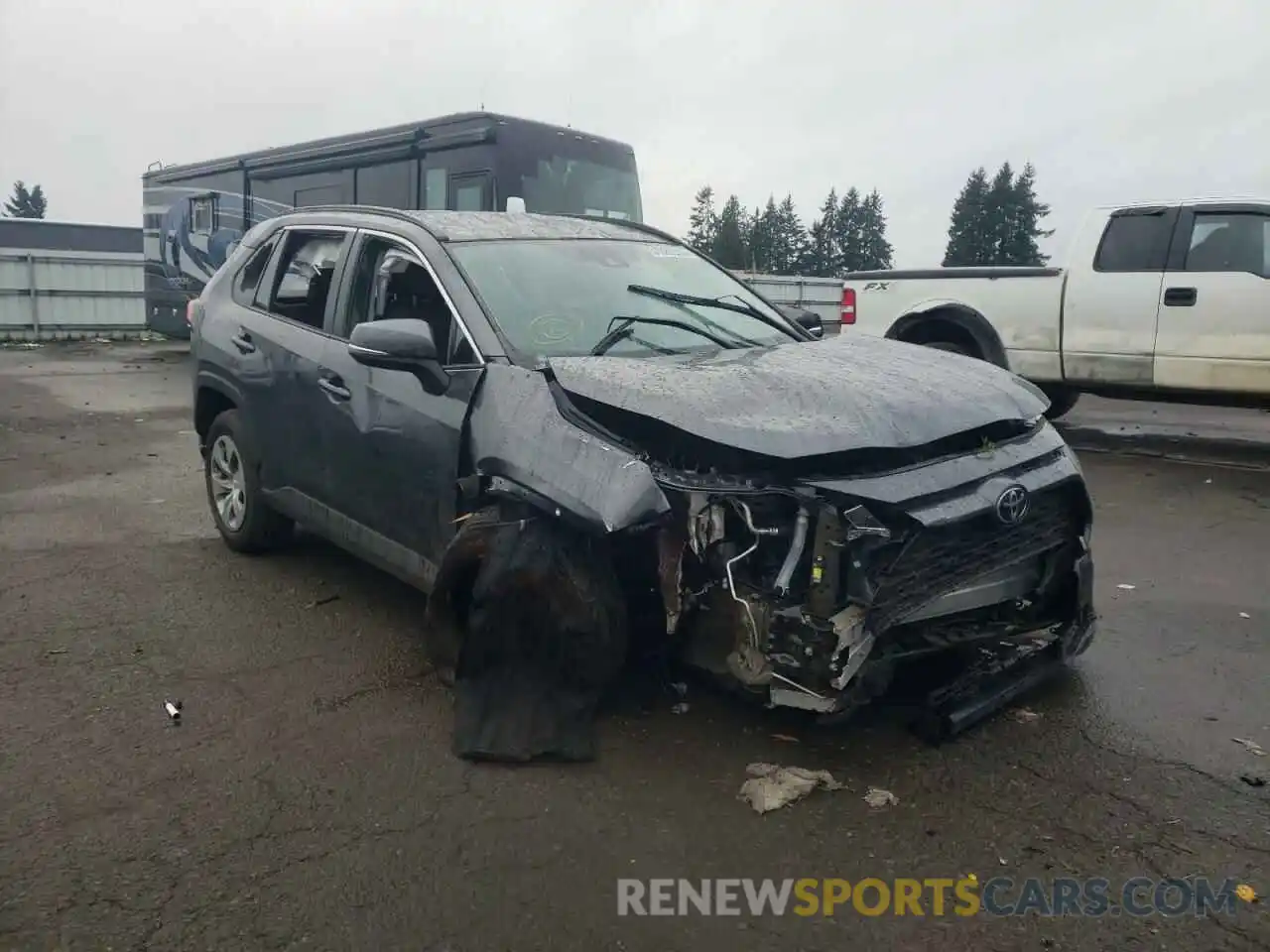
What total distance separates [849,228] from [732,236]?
10600 mm

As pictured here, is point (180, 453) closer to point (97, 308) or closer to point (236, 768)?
point (236, 768)

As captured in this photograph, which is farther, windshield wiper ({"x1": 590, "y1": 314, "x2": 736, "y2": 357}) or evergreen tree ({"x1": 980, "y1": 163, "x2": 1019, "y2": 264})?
evergreen tree ({"x1": 980, "y1": 163, "x2": 1019, "y2": 264})

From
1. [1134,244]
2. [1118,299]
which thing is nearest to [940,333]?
[1118,299]

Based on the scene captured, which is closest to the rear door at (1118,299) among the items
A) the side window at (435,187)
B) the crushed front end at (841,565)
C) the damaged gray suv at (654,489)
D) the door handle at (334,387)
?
the damaged gray suv at (654,489)

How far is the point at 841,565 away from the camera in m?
3.07

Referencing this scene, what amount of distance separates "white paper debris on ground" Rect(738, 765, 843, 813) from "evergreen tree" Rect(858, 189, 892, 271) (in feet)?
238

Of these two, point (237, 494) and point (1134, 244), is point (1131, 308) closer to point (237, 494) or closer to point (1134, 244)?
point (1134, 244)

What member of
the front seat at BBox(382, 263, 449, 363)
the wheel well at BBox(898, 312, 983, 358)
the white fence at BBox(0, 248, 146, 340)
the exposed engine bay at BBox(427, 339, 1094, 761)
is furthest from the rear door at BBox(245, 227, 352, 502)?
the white fence at BBox(0, 248, 146, 340)

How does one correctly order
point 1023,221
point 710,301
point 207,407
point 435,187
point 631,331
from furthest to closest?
point 1023,221 < point 435,187 < point 207,407 < point 710,301 < point 631,331

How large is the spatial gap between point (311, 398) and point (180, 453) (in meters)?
4.95

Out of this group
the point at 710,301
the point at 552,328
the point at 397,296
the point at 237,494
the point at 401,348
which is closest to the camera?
the point at 401,348

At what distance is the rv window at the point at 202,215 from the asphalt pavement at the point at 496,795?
12388 mm

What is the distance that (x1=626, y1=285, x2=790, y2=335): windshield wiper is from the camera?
454 centimetres

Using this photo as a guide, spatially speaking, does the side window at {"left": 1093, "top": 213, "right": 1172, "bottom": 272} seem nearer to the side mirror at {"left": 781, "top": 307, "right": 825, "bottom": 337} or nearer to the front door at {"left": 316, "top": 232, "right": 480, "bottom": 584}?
the side mirror at {"left": 781, "top": 307, "right": 825, "bottom": 337}
